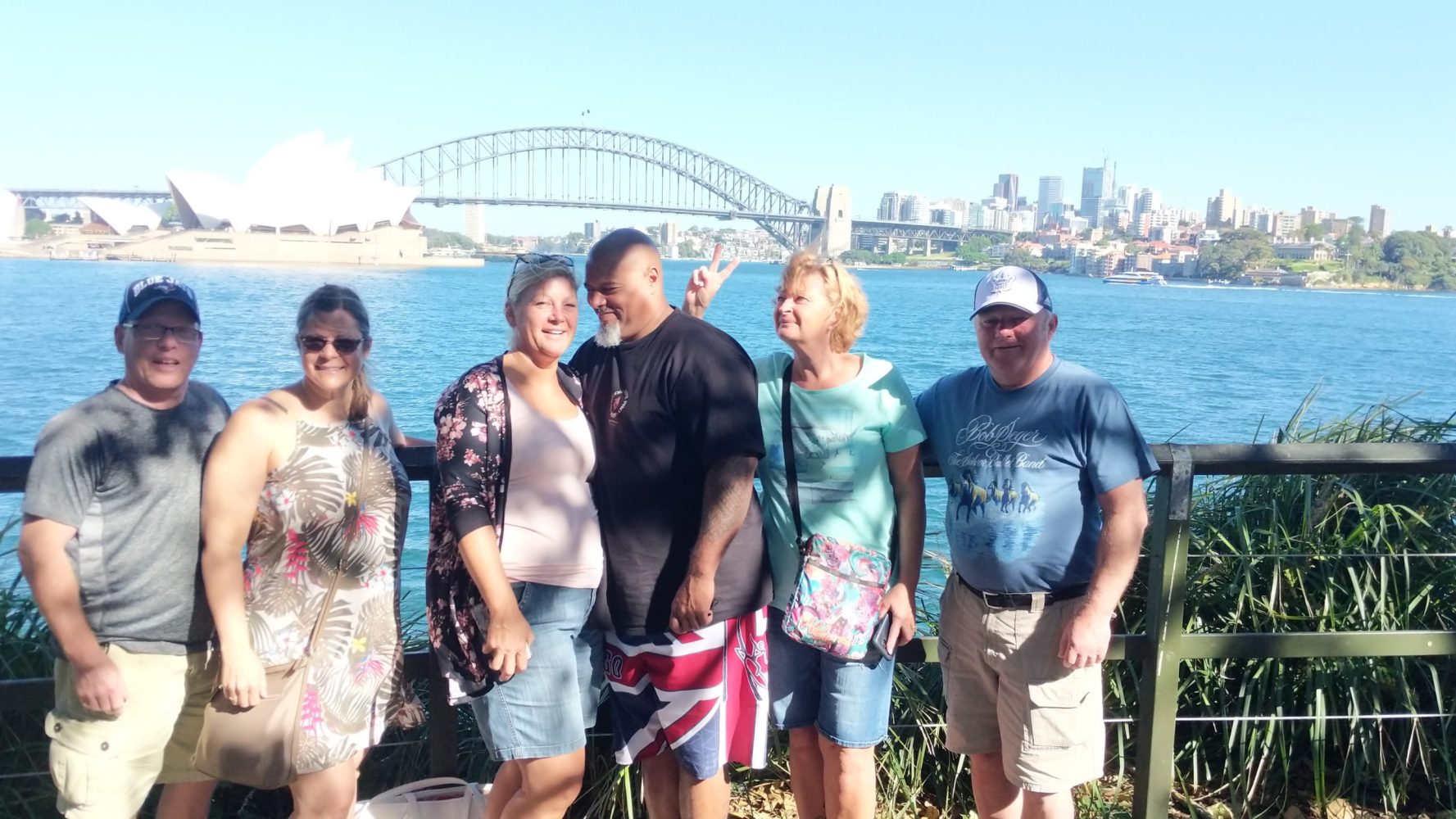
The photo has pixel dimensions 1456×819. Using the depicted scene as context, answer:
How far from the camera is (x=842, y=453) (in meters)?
2.50

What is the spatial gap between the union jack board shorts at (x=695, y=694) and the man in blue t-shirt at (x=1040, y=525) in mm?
542

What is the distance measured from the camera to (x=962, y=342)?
42594 millimetres

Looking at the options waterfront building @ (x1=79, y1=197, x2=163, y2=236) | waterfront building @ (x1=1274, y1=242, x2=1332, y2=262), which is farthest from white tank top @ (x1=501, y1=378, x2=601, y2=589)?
waterfront building @ (x1=1274, y1=242, x2=1332, y2=262)

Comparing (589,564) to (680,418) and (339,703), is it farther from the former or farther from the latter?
(339,703)

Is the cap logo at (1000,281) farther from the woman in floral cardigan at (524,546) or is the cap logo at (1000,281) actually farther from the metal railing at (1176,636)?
the woman in floral cardigan at (524,546)

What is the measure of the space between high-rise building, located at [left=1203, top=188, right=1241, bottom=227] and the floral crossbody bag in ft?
503

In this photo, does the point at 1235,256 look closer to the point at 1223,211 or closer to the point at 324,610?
the point at 1223,211

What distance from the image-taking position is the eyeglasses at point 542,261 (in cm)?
246

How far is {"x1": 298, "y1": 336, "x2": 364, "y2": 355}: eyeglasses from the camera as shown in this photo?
89.7 inches

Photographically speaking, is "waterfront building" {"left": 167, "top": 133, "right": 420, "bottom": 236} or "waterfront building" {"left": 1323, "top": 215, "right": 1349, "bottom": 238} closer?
"waterfront building" {"left": 167, "top": 133, "right": 420, "bottom": 236}

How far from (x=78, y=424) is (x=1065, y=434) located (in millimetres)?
2041

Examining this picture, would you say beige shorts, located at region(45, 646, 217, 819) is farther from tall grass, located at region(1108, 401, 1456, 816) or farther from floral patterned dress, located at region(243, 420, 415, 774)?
tall grass, located at region(1108, 401, 1456, 816)

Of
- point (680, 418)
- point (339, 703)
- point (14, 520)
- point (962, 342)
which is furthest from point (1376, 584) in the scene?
point (962, 342)

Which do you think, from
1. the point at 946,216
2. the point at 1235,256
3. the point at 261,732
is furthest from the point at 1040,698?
the point at 1235,256
